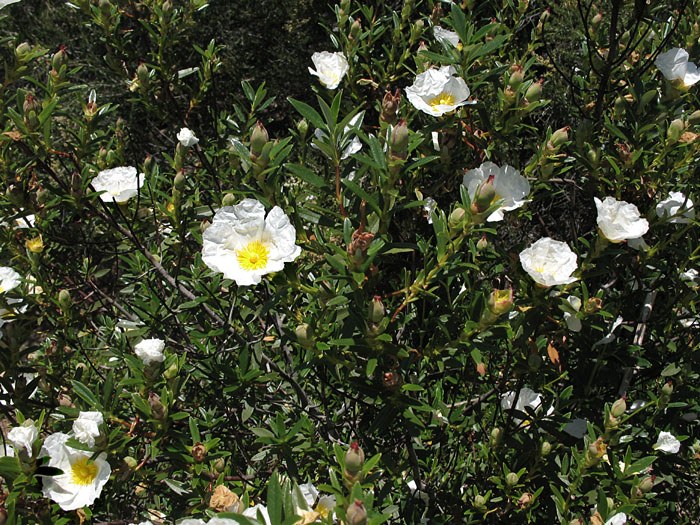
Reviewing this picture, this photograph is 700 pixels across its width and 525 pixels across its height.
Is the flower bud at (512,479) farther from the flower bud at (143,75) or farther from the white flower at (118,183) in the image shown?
the flower bud at (143,75)

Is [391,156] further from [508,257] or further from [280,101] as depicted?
[280,101]

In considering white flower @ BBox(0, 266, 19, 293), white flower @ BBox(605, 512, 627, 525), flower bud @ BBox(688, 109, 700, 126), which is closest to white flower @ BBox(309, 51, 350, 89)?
flower bud @ BBox(688, 109, 700, 126)

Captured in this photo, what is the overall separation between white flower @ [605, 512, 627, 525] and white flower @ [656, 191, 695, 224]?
3.00 feet

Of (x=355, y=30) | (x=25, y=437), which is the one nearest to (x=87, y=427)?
(x=25, y=437)

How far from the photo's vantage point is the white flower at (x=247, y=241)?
1302mm

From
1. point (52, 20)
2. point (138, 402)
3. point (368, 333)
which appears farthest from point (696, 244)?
point (52, 20)

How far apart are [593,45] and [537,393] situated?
4.67 ft

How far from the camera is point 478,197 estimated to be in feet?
4.07

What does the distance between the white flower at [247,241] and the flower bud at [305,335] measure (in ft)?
0.57

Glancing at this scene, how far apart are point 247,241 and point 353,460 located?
2.03 ft

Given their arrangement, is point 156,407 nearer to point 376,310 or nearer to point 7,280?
point 376,310

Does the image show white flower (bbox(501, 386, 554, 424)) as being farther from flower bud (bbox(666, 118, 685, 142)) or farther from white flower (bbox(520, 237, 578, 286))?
flower bud (bbox(666, 118, 685, 142))

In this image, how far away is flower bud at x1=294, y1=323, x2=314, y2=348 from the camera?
1.33 m

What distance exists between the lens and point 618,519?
4.45 ft
